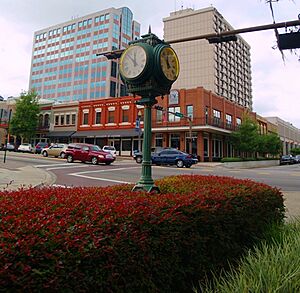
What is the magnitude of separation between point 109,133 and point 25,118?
16294 mm

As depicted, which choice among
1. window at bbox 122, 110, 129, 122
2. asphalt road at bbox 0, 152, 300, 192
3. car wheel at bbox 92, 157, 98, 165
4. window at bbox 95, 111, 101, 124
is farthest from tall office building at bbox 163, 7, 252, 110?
asphalt road at bbox 0, 152, 300, 192

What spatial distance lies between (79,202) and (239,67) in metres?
98.0

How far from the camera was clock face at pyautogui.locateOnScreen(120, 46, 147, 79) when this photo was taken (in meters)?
4.88

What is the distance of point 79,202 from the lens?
2688mm

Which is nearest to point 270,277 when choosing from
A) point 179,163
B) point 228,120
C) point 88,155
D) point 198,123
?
point 88,155

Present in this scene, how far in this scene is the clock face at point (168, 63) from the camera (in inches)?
195

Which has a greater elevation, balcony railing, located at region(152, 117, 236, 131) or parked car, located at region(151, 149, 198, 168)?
balcony railing, located at region(152, 117, 236, 131)

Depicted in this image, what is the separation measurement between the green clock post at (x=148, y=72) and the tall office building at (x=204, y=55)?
72.3 meters

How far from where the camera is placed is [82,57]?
91438 mm

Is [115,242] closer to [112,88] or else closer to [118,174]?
[118,174]

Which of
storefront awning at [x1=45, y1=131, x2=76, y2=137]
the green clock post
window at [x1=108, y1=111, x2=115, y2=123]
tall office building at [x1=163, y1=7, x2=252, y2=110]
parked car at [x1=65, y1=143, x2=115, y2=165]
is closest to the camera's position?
the green clock post

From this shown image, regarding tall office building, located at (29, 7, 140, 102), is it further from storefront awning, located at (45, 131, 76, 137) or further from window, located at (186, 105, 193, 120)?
window, located at (186, 105, 193, 120)

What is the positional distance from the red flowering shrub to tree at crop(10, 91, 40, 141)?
162ft

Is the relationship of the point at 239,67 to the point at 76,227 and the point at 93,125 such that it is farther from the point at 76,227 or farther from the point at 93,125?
the point at 76,227
